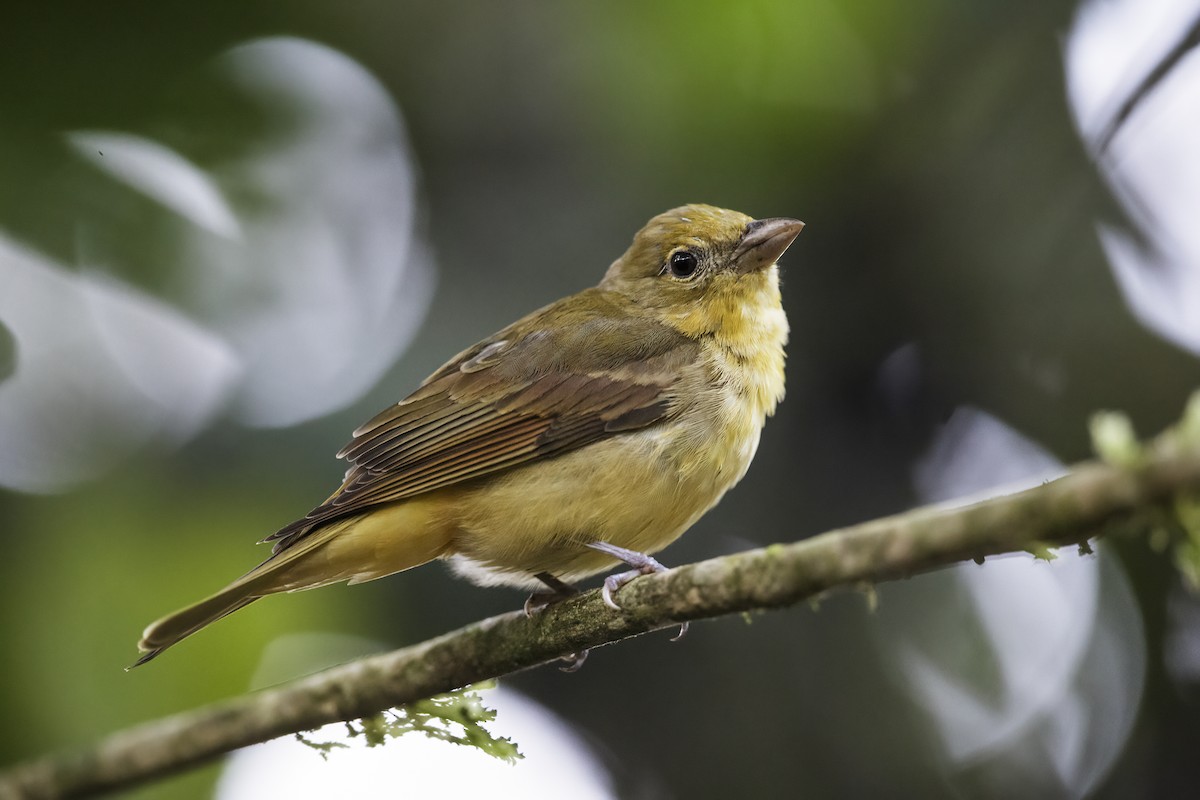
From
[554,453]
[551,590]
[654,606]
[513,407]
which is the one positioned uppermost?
[513,407]

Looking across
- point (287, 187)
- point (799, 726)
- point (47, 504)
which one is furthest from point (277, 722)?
point (287, 187)

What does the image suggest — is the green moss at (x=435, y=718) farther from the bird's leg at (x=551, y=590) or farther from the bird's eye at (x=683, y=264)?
the bird's eye at (x=683, y=264)

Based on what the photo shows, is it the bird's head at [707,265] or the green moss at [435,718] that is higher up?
the bird's head at [707,265]

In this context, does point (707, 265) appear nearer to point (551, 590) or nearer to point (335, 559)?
point (551, 590)

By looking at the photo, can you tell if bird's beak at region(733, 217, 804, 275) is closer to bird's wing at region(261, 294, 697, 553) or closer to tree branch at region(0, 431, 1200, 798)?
Answer: bird's wing at region(261, 294, 697, 553)

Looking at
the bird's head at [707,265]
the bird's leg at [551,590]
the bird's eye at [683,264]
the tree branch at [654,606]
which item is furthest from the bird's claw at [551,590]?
the bird's eye at [683,264]

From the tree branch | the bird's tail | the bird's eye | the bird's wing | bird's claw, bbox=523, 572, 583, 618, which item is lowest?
the tree branch

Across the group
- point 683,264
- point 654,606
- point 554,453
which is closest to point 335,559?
point 554,453

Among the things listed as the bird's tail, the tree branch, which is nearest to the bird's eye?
the bird's tail
